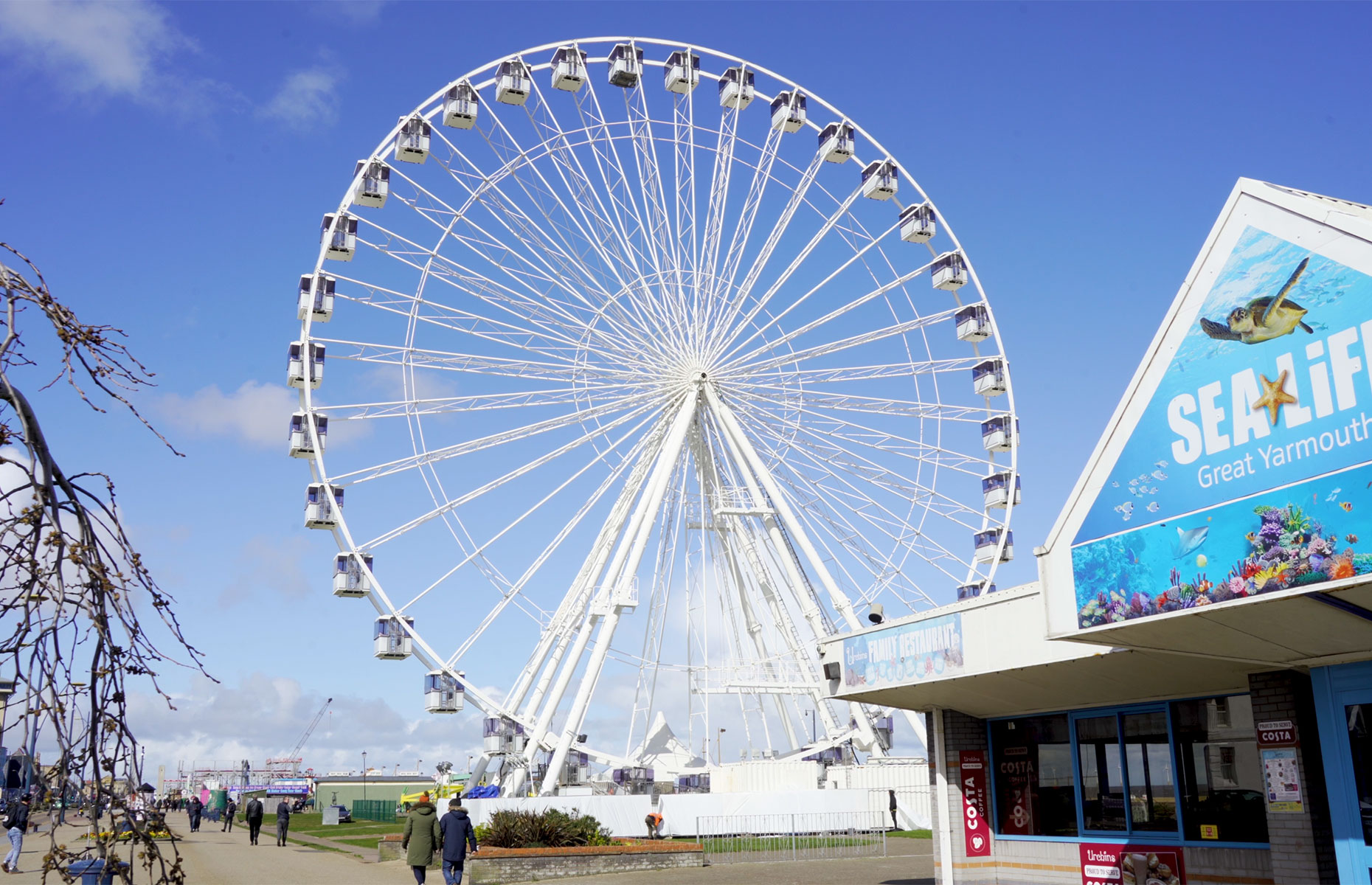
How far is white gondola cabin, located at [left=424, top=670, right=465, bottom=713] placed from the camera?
92.1 feet

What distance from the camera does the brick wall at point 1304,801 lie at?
1095 centimetres

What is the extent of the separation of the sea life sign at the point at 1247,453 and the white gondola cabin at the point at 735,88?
23289mm

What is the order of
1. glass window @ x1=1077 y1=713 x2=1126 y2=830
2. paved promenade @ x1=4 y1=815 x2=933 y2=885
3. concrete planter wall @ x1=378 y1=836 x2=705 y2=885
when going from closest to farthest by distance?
glass window @ x1=1077 y1=713 x2=1126 y2=830, paved promenade @ x1=4 y1=815 x2=933 y2=885, concrete planter wall @ x1=378 y1=836 x2=705 y2=885

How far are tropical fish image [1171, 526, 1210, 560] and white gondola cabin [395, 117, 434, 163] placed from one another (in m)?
23.8

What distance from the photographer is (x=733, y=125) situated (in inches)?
1271

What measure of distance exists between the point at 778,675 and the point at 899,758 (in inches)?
235

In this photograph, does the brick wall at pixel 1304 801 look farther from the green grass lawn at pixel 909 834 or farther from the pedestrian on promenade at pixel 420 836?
the green grass lawn at pixel 909 834

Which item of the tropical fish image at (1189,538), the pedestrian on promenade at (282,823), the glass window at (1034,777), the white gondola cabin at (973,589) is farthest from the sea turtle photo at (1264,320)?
the pedestrian on promenade at (282,823)

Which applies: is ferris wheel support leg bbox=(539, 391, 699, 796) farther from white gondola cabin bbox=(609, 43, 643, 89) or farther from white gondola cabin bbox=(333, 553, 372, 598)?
white gondola cabin bbox=(609, 43, 643, 89)

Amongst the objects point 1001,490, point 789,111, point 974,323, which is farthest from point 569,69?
point 1001,490

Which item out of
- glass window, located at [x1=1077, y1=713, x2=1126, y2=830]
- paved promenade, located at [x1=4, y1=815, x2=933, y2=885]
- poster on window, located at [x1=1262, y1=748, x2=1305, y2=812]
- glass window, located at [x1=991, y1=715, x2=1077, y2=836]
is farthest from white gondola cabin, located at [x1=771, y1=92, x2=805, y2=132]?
poster on window, located at [x1=1262, y1=748, x2=1305, y2=812]

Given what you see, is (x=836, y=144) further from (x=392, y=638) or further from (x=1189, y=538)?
(x=1189, y=538)

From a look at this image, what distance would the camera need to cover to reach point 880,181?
106 feet

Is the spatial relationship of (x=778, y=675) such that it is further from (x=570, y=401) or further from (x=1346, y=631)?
(x=1346, y=631)
